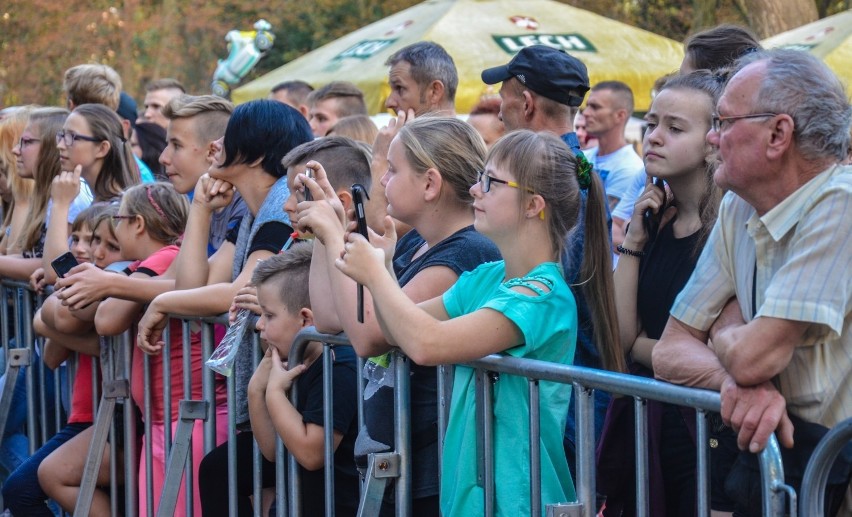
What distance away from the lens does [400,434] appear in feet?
11.9

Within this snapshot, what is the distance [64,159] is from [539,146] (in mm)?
3874

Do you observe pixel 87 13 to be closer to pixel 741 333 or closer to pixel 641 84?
pixel 641 84

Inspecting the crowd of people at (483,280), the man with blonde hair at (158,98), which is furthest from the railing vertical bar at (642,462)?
the man with blonde hair at (158,98)

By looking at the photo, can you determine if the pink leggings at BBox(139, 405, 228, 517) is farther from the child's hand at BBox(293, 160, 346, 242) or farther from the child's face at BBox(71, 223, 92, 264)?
the child's hand at BBox(293, 160, 346, 242)

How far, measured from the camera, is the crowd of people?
2656 mm

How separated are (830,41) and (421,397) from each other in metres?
6.95

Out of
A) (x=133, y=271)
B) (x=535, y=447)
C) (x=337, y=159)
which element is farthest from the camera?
(x=133, y=271)

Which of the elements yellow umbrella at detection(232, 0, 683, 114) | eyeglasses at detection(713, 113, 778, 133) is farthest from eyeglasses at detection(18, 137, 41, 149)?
eyeglasses at detection(713, 113, 778, 133)

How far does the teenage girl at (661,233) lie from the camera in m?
3.73

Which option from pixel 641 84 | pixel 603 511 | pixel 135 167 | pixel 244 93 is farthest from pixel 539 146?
pixel 244 93

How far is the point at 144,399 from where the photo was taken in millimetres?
5230

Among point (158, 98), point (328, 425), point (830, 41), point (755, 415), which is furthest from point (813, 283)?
point (158, 98)

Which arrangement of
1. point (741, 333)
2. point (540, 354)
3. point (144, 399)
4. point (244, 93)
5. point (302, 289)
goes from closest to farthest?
point (741, 333) < point (540, 354) < point (302, 289) < point (144, 399) < point (244, 93)

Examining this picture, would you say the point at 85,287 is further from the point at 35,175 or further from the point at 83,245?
the point at 35,175
